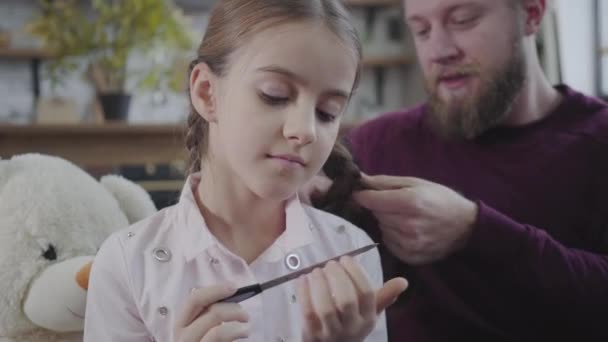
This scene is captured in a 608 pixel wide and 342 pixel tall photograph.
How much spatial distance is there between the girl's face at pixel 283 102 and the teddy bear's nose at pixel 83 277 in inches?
7.5

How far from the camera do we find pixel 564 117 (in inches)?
43.1

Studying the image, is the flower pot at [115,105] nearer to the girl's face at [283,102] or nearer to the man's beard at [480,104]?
the man's beard at [480,104]

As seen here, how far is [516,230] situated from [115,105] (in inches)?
77.6

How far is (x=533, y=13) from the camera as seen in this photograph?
1121 mm

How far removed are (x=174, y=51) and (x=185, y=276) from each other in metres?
2.15

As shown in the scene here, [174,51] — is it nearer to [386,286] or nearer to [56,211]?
[56,211]

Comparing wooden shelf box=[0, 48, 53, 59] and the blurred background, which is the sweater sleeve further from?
wooden shelf box=[0, 48, 53, 59]

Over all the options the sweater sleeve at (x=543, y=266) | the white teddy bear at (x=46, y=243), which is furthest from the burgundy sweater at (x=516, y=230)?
the white teddy bear at (x=46, y=243)

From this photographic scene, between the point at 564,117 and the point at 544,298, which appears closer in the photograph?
the point at 544,298

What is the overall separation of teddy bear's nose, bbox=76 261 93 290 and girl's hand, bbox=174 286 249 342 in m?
0.16

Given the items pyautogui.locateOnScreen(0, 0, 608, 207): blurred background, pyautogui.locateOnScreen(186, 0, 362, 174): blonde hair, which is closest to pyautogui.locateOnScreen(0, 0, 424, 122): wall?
pyautogui.locateOnScreen(0, 0, 608, 207): blurred background

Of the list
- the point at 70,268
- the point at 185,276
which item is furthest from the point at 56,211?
the point at 185,276

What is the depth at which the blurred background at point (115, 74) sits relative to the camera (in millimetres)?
2326

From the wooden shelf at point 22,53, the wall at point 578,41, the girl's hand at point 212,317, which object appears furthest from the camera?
the wooden shelf at point 22,53
